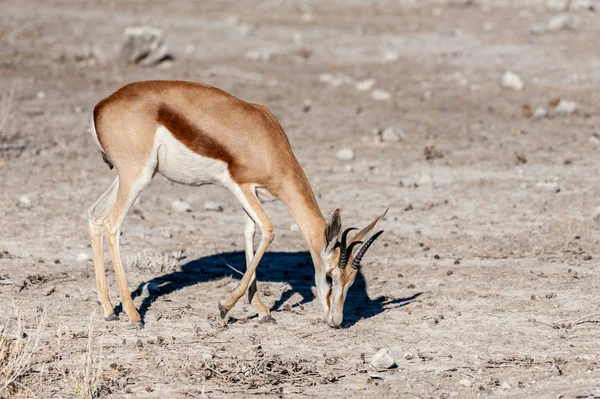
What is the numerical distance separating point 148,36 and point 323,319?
1291 centimetres

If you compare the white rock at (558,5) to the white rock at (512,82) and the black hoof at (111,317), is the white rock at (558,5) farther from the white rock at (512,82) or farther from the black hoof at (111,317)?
the black hoof at (111,317)

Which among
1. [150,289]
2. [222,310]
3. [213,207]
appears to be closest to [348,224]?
[213,207]

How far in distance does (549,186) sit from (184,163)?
5.48m

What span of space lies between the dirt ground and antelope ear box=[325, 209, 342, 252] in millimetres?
710

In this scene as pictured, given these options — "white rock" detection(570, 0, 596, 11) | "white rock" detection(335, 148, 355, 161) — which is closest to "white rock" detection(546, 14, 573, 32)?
"white rock" detection(570, 0, 596, 11)

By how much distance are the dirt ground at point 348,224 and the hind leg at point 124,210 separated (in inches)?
8.7

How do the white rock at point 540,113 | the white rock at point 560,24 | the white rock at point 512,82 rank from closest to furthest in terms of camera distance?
the white rock at point 540,113 < the white rock at point 512,82 < the white rock at point 560,24

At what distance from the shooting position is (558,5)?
23.5 meters

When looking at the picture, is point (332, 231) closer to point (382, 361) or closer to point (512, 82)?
point (382, 361)

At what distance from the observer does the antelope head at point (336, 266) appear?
7.03 metres

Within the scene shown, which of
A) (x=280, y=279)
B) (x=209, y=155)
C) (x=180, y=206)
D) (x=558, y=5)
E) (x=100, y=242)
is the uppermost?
(x=209, y=155)

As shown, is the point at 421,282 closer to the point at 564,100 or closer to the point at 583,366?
the point at 583,366

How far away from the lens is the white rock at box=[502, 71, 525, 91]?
17.0 m

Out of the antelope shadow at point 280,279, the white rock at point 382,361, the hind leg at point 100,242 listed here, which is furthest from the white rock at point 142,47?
the white rock at point 382,361
